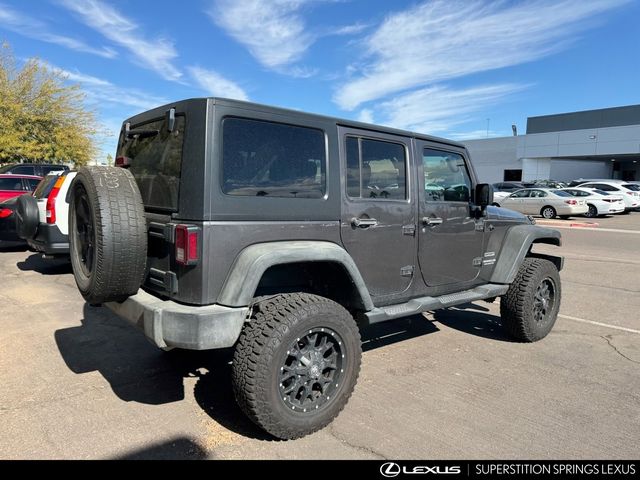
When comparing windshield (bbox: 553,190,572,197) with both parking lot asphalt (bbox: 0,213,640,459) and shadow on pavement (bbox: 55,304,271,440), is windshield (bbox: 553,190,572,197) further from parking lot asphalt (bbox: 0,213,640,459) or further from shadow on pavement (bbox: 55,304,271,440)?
shadow on pavement (bbox: 55,304,271,440)

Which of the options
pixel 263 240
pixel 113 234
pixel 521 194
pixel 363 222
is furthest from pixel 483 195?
pixel 521 194

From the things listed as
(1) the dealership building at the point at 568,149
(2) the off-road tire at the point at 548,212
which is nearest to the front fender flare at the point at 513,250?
(2) the off-road tire at the point at 548,212

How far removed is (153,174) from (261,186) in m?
0.81

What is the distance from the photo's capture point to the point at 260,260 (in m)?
2.79

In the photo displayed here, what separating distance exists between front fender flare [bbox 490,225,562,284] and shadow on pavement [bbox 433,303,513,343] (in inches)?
30.0

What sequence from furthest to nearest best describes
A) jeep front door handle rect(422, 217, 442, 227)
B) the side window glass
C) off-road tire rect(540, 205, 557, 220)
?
off-road tire rect(540, 205, 557, 220) → the side window glass → jeep front door handle rect(422, 217, 442, 227)

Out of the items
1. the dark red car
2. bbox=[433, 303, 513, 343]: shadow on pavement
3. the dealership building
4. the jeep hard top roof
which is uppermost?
the dealership building

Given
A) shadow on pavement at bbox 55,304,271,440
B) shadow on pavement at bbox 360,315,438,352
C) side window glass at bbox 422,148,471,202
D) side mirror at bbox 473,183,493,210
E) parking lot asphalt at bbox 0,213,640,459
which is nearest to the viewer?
parking lot asphalt at bbox 0,213,640,459

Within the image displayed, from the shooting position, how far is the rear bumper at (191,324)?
2676 millimetres

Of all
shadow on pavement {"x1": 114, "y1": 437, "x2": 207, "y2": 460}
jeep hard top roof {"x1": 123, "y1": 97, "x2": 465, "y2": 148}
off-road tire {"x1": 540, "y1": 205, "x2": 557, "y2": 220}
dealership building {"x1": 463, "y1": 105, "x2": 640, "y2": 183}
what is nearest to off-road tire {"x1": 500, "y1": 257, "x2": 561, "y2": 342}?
jeep hard top roof {"x1": 123, "y1": 97, "x2": 465, "y2": 148}

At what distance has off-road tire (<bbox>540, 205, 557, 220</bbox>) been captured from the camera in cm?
2191

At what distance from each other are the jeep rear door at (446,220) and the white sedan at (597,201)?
20.9 meters
